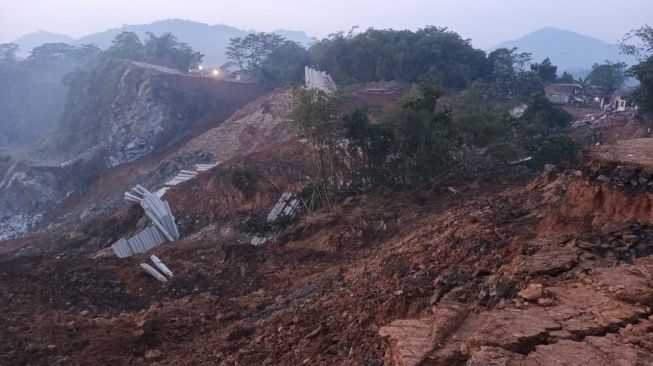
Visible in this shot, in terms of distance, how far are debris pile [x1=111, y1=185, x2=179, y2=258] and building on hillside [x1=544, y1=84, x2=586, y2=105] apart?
17.3m

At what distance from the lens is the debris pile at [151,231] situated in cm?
1232

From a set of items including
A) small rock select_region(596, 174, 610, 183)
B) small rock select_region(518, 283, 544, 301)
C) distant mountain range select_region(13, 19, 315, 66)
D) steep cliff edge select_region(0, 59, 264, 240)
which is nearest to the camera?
small rock select_region(518, 283, 544, 301)

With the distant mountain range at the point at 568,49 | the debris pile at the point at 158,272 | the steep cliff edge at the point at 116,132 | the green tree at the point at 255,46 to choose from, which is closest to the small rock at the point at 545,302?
the debris pile at the point at 158,272

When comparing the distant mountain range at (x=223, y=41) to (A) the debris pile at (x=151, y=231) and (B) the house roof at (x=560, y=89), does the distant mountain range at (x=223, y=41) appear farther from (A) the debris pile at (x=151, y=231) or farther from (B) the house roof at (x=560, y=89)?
(A) the debris pile at (x=151, y=231)

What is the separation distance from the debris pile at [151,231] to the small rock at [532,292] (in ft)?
31.1

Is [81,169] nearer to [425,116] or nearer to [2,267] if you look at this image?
[2,267]

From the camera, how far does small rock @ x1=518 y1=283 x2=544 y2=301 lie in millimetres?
4387

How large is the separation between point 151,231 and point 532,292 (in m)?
10.3

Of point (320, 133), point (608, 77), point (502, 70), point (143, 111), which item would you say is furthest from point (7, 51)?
point (320, 133)

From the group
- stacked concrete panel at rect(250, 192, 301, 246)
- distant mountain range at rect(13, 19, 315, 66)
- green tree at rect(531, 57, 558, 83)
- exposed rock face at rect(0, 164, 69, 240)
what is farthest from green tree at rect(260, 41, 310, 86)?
distant mountain range at rect(13, 19, 315, 66)

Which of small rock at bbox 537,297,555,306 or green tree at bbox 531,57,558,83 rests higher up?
green tree at bbox 531,57,558,83

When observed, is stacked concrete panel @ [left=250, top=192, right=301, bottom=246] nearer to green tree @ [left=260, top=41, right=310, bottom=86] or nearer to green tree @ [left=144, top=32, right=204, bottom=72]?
green tree @ [left=260, top=41, right=310, bottom=86]

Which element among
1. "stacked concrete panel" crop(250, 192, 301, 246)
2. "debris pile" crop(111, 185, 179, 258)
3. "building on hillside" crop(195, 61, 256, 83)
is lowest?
"debris pile" crop(111, 185, 179, 258)

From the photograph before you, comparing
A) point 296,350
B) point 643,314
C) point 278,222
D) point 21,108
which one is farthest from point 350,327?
point 21,108
